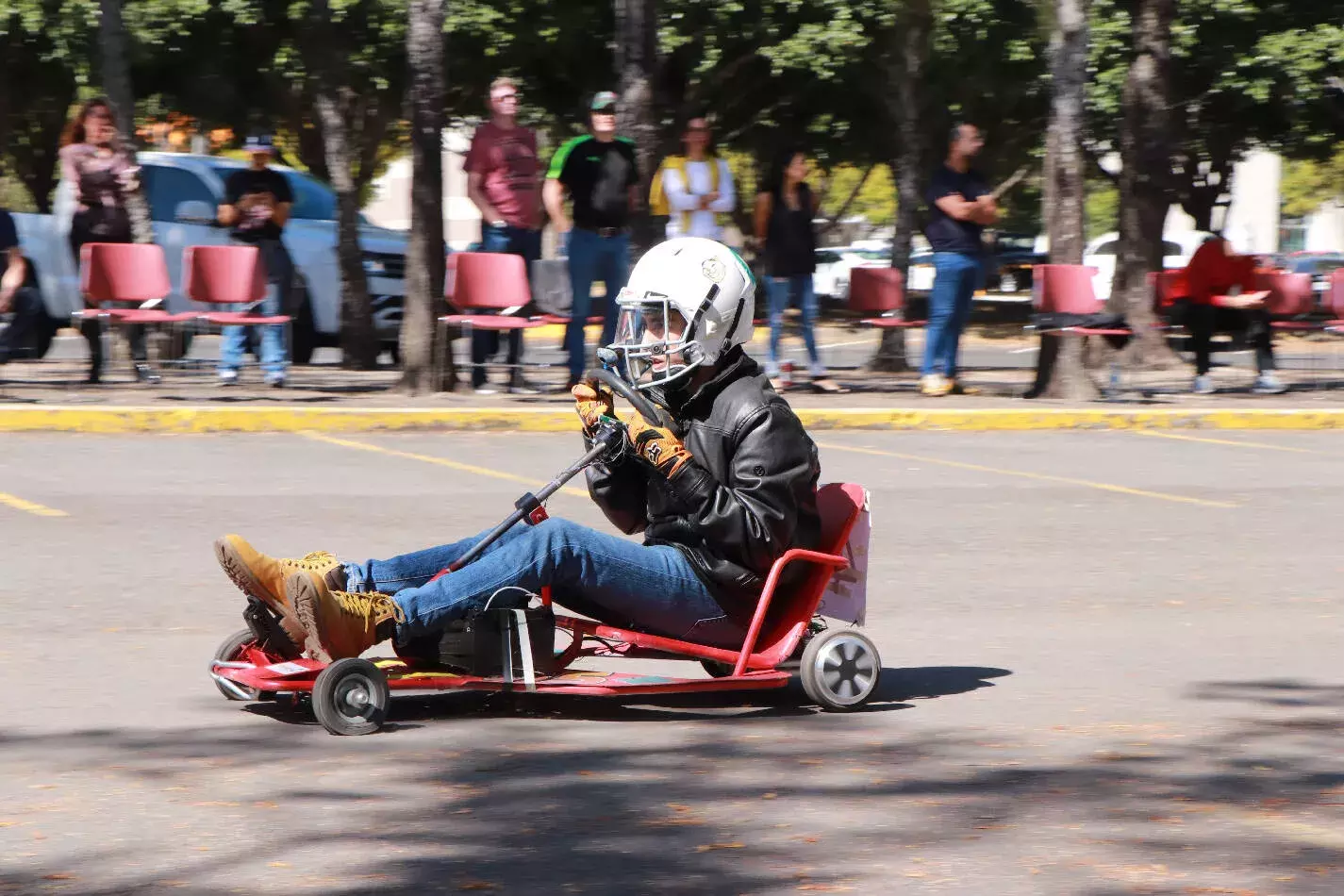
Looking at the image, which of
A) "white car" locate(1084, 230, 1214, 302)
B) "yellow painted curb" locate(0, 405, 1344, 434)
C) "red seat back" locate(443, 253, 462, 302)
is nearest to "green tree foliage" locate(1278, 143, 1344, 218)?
"white car" locate(1084, 230, 1214, 302)

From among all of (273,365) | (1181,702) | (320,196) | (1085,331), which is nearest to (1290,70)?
(1085,331)

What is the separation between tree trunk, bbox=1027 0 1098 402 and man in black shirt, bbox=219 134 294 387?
592cm

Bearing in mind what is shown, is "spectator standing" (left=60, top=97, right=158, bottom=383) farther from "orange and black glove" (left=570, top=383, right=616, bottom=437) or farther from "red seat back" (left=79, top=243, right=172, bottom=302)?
"orange and black glove" (left=570, top=383, right=616, bottom=437)

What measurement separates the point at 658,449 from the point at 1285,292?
14655mm

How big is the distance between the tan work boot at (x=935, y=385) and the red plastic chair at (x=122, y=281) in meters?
5.61

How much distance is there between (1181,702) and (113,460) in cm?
713

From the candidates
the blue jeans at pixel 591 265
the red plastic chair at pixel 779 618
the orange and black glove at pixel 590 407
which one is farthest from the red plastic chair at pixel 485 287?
the orange and black glove at pixel 590 407

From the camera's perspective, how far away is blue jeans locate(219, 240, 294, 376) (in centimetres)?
1467

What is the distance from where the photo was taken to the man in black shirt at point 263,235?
14727mm

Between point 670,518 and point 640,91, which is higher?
point 640,91

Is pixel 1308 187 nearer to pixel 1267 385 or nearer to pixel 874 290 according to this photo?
pixel 1267 385

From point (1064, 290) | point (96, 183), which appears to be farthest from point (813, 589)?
point (96, 183)

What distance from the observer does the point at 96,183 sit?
579 inches

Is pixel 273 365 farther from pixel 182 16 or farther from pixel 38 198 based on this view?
pixel 38 198
